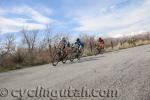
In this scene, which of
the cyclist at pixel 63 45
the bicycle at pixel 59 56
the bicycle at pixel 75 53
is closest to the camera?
the bicycle at pixel 59 56

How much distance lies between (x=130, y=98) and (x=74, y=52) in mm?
15889

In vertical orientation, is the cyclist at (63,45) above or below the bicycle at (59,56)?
above

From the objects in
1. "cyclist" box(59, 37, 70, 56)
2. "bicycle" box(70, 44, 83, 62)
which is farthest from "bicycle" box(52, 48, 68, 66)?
"bicycle" box(70, 44, 83, 62)

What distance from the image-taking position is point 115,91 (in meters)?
7.13

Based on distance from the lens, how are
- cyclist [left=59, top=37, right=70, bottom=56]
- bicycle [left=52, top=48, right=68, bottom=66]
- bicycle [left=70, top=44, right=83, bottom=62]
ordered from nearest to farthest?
bicycle [left=52, top=48, right=68, bottom=66] < cyclist [left=59, top=37, right=70, bottom=56] < bicycle [left=70, top=44, right=83, bottom=62]

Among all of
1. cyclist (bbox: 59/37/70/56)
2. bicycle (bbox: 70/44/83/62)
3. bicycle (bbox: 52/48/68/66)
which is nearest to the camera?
bicycle (bbox: 52/48/68/66)

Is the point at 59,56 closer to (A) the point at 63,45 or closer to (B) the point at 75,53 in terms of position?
(A) the point at 63,45

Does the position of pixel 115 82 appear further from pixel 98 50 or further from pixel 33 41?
pixel 33 41

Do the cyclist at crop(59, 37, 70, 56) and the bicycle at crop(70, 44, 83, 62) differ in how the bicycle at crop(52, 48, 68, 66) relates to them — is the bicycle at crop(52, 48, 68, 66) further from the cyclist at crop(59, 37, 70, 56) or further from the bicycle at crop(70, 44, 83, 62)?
the bicycle at crop(70, 44, 83, 62)

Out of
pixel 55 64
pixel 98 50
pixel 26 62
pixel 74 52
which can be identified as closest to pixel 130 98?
pixel 55 64

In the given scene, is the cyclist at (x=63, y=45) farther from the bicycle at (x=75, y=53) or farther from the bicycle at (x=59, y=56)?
the bicycle at (x=75, y=53)

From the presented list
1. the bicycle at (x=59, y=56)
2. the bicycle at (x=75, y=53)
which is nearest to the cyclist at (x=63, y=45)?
the bicycle at (x=59, y=56)

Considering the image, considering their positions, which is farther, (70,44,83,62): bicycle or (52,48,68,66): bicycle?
(70,44,83,62): bicycle

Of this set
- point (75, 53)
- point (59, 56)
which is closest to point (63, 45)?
point (59, 56)
